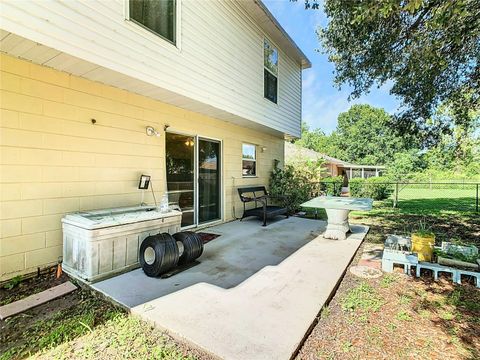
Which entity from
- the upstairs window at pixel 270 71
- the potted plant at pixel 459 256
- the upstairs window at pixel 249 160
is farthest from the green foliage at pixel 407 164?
the potted plant at pixel 459 256

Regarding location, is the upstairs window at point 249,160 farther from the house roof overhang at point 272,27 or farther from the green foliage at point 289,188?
the house roof overhang at point 272,27

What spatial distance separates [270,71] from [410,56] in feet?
11.3

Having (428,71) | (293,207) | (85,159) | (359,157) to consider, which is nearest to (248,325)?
(85,159)

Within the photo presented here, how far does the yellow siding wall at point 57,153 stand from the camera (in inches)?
121

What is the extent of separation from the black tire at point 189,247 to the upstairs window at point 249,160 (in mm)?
4116

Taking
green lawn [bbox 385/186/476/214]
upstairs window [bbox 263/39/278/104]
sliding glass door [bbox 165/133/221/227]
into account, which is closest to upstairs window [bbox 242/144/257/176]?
sliding glass door [bbox 165/133/221/227]

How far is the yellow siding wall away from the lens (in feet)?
10.1

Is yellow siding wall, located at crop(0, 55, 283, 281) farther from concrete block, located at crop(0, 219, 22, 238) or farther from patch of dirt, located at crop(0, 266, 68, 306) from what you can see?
patch of dirt, located at crop(0, 266, 68, 306)

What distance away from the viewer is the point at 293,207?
863 centimetres

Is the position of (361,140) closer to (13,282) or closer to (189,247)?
(189,247)

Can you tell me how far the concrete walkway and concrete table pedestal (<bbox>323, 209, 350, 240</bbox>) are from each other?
0.47 meters

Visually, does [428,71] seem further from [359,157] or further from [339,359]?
[359,157]

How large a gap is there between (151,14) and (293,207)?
22.2 feet

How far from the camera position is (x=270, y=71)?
7316 mm
